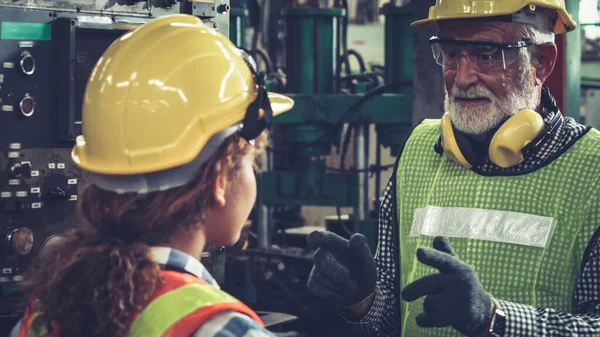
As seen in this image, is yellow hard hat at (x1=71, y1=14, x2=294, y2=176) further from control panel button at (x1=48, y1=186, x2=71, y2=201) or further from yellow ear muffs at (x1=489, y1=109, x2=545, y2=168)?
control panel button at (x1=48, y1=186, x2=71, y2=201)

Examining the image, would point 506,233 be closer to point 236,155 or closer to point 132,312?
point 236,155

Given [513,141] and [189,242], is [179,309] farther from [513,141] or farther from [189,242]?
[513,141]

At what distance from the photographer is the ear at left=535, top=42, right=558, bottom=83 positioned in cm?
228

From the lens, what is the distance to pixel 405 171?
7.70ft

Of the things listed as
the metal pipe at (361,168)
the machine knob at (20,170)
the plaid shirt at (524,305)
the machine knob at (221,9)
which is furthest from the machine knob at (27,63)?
the metal pipe at (361,168)

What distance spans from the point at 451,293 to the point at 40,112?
137 cm

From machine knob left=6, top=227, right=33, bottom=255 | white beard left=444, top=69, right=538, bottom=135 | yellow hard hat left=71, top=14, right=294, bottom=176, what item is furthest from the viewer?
machine knob left=6, top=227, right=33, bottom=255

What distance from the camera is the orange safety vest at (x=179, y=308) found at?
115cm

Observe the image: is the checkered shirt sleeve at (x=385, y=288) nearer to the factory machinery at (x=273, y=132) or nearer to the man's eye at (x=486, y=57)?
the man's eye at (x=486, y=57)

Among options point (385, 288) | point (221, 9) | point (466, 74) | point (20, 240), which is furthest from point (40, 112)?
point (466, 74)

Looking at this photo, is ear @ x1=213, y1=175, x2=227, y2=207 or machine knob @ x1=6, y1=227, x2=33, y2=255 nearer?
ear @ x1=213, y1=175, x2=227, y2=207

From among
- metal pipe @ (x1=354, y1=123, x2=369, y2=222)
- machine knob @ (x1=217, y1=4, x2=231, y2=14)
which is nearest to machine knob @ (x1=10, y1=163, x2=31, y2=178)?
machine knob @ (x1=217, y1=4, x2=231, y2=14)

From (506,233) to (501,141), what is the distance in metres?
0.21

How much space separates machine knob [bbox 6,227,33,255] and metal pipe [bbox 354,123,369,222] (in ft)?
8.35
